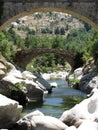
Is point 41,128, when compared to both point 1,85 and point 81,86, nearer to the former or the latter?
point 1,85

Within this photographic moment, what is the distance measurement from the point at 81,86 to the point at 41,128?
3383 cm

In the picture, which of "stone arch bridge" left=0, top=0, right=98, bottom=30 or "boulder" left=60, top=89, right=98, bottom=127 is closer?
"boulder" left=60, top=89, right=98, bottom=127

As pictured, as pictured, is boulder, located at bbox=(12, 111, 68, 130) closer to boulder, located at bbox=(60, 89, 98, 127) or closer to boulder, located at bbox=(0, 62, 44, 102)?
boulder, located at bbox=(60, 89, 98, 127)

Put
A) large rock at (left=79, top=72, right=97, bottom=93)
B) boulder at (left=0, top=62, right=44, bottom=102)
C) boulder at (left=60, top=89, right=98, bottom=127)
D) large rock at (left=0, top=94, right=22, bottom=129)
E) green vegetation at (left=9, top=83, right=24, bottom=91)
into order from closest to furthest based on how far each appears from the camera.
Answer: boulder at (left=60, top=89, right=98, bottom=127) → large rock at (left=0, top=94, right=22, bottom=129) → green vegetation at (left=9, top=83, right=24, bottom=91) → boulder at (left=0, top=62, right=44, bottom=102) → large rock at (left=79, top=72, right=97, bottom=93)

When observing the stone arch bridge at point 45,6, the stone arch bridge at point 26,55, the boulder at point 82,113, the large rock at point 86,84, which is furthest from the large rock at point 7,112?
the stone arch bridge at point 26,55

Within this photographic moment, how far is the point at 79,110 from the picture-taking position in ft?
69.8

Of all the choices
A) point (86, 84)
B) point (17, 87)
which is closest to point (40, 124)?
point (17, 87)

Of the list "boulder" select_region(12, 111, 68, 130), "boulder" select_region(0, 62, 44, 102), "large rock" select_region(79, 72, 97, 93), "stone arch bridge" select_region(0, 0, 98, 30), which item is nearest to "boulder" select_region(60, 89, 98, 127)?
"boulder" select_region(12, 111, 68, 130)

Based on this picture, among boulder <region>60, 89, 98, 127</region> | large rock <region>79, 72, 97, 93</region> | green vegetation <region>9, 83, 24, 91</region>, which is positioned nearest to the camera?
boulder <region>60, 89, 98, 127</region>

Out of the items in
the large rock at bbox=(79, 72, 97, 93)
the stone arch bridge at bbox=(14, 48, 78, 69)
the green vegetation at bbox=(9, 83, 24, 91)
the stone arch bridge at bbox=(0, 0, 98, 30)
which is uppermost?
the stone arch bridge at bbox=(14, 48, 78, 69)

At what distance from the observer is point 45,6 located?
45375 millimetres

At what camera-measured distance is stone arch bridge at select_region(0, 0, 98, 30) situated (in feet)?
148

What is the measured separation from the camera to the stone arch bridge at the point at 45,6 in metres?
45.1

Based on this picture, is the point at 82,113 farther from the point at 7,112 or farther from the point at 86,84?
the point at 86,84
